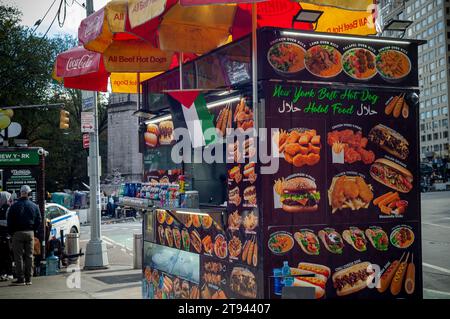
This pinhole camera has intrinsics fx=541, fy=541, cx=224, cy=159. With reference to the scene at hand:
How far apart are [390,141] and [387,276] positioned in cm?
147

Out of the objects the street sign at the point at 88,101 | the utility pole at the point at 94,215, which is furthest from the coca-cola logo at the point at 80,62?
the street sign at the point at 88,101

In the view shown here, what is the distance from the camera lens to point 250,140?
18.5ft

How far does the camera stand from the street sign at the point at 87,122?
46.0 feet

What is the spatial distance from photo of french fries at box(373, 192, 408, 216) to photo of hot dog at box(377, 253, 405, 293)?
55cm

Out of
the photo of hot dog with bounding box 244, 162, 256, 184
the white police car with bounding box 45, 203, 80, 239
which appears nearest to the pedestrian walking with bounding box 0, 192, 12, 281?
the white police car with bounding box 45, 203, 80, 239

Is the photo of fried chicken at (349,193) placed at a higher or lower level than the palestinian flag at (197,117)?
lower

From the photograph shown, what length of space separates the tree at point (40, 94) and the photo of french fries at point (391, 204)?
37.4 m

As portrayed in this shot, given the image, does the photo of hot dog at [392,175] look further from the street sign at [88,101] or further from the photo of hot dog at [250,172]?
the street sign at [88,101]

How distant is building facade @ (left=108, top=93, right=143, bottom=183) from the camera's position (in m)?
50.4

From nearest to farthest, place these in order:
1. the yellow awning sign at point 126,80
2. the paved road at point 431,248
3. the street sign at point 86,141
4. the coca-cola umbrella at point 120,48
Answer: the coca-cola umbrella at point 120,48
the yellow awning sign at point 126,80
the paved road at point 431,248
the street sign at point 86,141

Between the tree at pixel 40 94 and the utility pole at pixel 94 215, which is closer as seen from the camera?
the utility pole at pixel 94 215

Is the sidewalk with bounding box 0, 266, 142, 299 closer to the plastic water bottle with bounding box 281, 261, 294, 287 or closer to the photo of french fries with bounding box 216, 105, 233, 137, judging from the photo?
the photo of french fries with bounding box 216, 105, 233, 137
